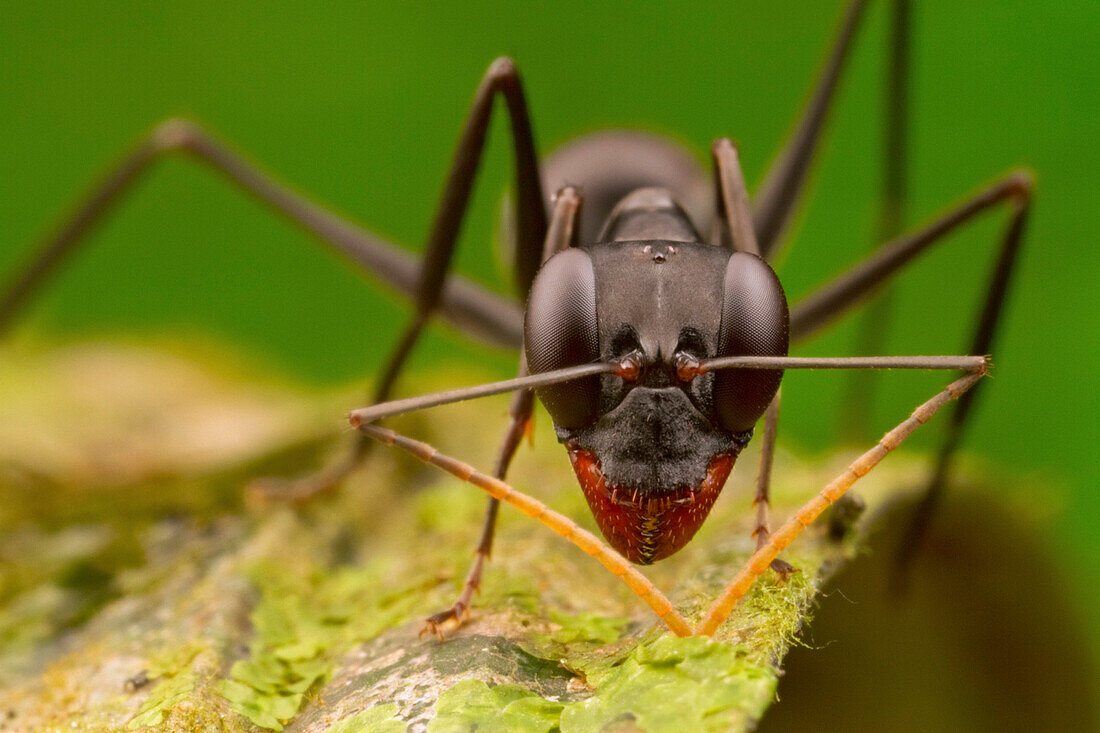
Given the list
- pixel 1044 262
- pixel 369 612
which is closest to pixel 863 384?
pixel 1044 262

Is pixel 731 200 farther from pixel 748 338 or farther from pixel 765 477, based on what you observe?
pixel 765 477

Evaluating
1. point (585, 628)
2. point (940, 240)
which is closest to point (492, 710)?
point (585, 628)

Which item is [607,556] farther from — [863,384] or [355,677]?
[863,384]

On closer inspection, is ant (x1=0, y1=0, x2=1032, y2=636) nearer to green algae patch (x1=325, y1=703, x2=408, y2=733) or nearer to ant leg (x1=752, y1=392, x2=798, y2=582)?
ant leg (x1=752, y1=392, x2=798, y2=582)

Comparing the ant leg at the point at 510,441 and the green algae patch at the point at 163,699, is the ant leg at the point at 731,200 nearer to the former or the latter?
the ant leg at the point at 510,441

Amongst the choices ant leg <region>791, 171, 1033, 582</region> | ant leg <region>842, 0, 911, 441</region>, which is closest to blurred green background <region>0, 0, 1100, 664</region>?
ant leg <region>842, 0, 911, 441</region>
